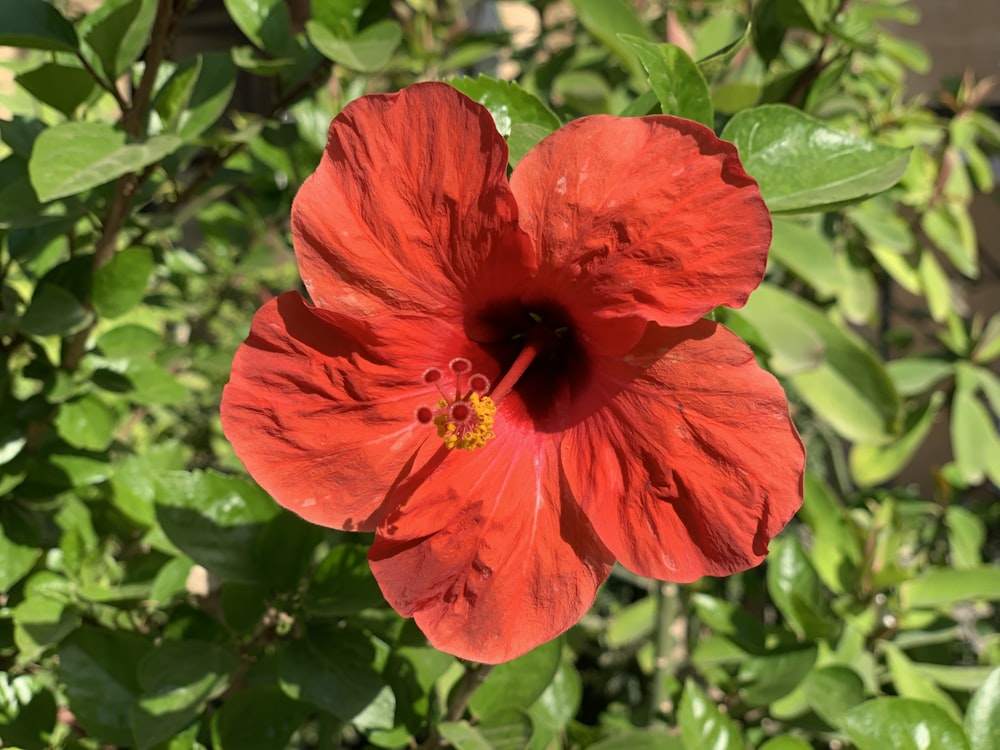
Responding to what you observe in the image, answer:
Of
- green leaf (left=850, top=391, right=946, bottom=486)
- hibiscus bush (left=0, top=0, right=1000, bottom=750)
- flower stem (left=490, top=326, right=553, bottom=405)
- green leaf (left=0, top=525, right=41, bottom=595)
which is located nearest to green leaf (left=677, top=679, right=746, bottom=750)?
hibiscus bush (left=0, top=0, right=1000, bottom=750)

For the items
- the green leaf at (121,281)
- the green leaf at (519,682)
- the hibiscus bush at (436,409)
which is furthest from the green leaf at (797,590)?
the green leaf at (121,281)

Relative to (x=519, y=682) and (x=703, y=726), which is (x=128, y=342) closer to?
(x=519, y=682)

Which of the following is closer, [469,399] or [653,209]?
[653,209]

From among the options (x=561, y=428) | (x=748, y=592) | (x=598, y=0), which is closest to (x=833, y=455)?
(x=748, y=592)

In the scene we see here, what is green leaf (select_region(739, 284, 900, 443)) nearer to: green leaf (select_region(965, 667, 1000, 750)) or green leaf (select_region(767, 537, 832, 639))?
green leaf (select_region(767, 537, 832, 639))

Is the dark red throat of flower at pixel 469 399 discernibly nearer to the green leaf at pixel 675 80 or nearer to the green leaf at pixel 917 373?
the green leaf at pixel 675 80

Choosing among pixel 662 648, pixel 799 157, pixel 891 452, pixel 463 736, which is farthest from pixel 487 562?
pixel 891 452
